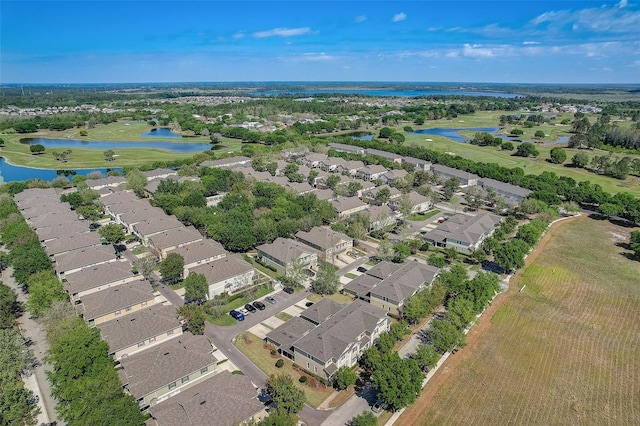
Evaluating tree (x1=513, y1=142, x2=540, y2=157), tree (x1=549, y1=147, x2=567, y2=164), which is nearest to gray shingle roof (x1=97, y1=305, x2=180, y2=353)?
tree (x1=549, y1=147, x2=567, y2=164)

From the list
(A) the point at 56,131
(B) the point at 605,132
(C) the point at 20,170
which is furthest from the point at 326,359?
(A) the point at 56,131

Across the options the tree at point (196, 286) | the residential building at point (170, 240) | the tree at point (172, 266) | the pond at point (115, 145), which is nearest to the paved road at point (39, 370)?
the tree at point (172, 266)

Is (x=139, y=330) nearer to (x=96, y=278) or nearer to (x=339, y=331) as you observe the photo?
(x=96, y=278)

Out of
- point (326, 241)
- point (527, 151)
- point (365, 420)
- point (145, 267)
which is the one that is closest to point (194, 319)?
point (145, 267)

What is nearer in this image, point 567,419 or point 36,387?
point 567,419

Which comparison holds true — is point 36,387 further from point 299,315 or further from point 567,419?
point 567,419
